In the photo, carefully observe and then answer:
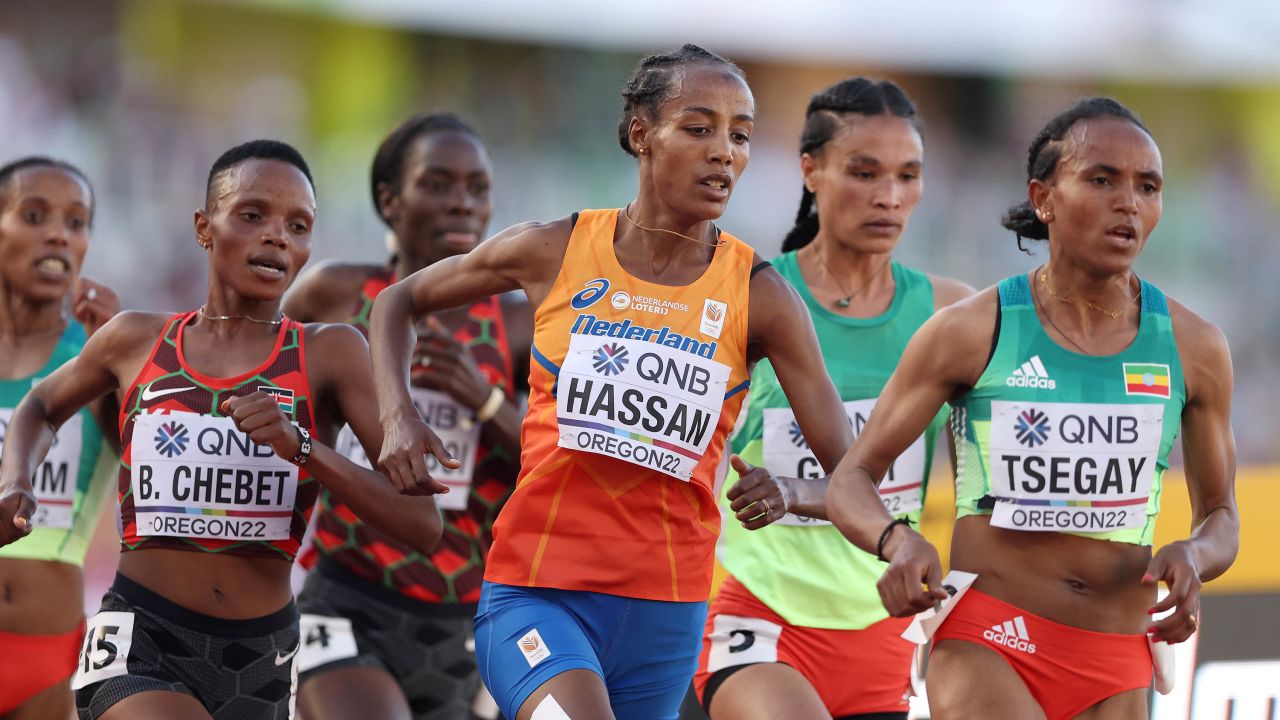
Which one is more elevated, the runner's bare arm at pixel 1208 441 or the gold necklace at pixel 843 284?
the gold necklace at pixel 843 284

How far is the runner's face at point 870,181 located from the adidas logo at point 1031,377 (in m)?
1.28

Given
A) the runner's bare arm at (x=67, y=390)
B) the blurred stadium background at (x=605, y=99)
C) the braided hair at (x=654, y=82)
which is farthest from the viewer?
the blurred stadium background at (x=605, y=99)

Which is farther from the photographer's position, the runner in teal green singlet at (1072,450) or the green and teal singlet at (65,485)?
the green and teal singlet at (65,485)

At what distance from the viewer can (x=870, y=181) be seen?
5762mm

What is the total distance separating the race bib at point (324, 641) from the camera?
561cm

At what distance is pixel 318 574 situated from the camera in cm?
593

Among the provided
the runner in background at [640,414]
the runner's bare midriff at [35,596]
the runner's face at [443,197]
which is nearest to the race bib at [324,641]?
the runner's bare midriff at [35,596]

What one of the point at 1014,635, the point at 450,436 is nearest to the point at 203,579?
the point at 450,436

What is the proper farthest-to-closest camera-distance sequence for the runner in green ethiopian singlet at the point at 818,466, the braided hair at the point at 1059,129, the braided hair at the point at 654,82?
the runner in green ethiopian singlet at the point at 818,466 < the braided hair at the point at 1059,129 < the braided hair at the point at 654,82

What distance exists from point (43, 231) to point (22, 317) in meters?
0.33

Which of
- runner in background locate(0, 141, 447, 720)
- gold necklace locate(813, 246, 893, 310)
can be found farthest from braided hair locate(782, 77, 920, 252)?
runner in background locate(0, 141, 447, 720)

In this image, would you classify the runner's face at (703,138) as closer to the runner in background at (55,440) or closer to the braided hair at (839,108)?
the braided hair at (839,108)

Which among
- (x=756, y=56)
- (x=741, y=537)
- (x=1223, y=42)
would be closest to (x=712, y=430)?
(x=741, y=537)

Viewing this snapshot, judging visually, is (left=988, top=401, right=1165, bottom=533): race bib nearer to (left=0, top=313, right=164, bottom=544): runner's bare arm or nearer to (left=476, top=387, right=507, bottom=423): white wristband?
(left=476, top=387, right=507, bottom=423): white wristband
